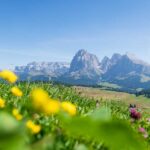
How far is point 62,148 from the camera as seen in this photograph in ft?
11.9

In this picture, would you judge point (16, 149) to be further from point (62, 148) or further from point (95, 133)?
point (62, 148)

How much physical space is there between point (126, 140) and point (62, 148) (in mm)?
2456

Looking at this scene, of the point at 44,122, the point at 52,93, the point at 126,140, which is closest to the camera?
the point at 126,140

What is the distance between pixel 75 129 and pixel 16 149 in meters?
0.27

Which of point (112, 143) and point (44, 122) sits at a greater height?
point (112, 143)

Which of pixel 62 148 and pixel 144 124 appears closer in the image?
pixel 62 148

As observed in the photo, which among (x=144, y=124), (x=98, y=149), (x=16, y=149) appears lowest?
(x=144, y=124)

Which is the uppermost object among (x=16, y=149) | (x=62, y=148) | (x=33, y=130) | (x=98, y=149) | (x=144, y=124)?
(x=16, y=149)

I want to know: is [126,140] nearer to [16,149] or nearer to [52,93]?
[16,149]

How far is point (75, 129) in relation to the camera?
1312mm

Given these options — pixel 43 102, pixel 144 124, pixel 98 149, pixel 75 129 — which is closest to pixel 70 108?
pixel 75 129

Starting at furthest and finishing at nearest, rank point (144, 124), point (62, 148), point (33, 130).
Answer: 1. point (144, 124)
2. point (62, 148)
3. point (33, 130)

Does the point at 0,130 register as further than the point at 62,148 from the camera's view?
No

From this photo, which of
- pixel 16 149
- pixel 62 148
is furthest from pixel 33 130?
pixel 16 149
